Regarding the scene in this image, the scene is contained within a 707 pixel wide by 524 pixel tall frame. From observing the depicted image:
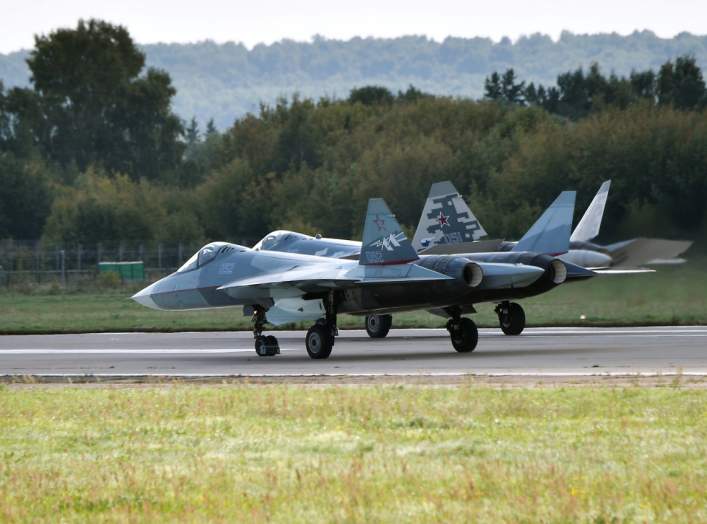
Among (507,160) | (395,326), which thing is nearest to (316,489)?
(395,326)

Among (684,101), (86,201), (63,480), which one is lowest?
(63,480)

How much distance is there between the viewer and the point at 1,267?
67.8m

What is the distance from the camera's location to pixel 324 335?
24938 millimetres

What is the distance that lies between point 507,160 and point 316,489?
59223mm

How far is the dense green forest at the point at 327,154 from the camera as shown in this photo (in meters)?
46.8

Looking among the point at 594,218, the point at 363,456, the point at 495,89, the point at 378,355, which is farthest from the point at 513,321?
the point at 495,89

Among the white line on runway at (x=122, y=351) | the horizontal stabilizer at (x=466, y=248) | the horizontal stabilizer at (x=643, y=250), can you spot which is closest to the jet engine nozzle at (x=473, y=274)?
the white line on runway at (x=122, y=351)

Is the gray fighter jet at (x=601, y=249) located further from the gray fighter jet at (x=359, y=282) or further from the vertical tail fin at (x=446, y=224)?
the gray fighter jet at (x=359, y=282)

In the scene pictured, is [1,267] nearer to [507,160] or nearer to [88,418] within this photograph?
[507,160]

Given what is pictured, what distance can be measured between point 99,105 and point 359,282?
98.7 m

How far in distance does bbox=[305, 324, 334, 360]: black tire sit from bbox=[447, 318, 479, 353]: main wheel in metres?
2.36

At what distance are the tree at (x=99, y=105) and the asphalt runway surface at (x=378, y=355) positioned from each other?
85299 mm

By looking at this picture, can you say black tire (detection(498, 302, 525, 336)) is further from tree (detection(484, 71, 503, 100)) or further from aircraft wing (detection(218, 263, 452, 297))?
tree (detection(484, 71, 503, 100))

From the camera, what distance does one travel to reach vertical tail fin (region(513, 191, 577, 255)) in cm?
2723
